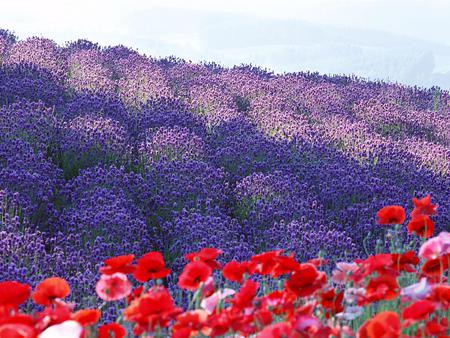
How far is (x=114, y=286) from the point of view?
2.50 metres

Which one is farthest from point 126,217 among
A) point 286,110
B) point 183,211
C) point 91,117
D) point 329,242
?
point 286,110

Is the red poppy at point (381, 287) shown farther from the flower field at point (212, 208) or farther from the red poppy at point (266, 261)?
the red poppy at point (266, 261)

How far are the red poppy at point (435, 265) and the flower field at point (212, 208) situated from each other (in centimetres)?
3

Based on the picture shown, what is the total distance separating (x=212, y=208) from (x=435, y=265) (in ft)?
7.59

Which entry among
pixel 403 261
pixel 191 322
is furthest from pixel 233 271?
pixel 403 261

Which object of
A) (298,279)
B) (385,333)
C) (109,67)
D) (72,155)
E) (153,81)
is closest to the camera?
(385,333)

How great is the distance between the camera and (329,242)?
4.37 metres

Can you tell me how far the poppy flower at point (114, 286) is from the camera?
248 cm

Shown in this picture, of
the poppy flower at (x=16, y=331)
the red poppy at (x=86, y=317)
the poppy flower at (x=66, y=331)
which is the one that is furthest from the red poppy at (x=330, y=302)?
the poppy flower at (x=16, y=331)

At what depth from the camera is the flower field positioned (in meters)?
2.41

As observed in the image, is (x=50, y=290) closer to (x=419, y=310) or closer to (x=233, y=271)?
(x=233, y=271)

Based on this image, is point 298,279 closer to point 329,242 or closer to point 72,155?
point 329,242

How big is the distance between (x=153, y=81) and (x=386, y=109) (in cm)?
255

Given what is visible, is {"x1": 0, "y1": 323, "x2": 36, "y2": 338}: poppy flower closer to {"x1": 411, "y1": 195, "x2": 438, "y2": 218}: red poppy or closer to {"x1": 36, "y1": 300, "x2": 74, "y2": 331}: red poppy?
{"x1": 36, "y1": 300, "x2": 74, "y2": 331}: red poppy
